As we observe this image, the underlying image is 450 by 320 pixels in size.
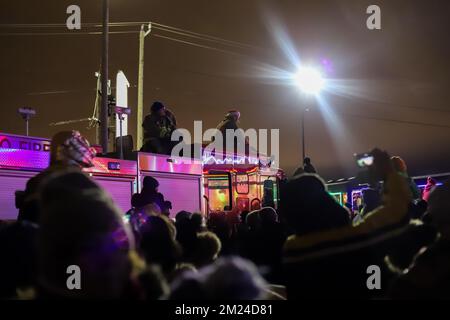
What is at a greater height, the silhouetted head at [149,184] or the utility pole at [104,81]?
the utility pole at [104,81]

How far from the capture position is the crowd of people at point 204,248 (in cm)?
193

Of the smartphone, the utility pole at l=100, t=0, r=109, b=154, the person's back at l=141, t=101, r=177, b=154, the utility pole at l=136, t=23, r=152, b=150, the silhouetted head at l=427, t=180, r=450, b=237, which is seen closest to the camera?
the silhouetted head at l=427, t=180, r=450, b=237

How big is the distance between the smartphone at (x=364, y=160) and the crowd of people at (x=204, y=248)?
4 centimetres

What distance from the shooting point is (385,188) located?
320cm

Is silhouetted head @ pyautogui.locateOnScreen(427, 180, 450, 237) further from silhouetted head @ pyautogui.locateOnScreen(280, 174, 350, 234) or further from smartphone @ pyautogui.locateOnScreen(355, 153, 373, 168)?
silhouetted head @ pyautogui.locateOnScreen(280, 174, 350, 234)

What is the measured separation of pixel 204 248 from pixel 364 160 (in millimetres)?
1588

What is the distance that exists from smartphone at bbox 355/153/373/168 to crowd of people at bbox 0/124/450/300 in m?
0.04

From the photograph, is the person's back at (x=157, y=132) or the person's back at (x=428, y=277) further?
the person's back at (x=157, y=132)

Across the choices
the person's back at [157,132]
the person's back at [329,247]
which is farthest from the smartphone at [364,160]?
the person's back at [157,132]

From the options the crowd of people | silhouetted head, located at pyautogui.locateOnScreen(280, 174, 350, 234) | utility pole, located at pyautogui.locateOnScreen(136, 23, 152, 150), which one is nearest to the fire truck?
the crowd of people

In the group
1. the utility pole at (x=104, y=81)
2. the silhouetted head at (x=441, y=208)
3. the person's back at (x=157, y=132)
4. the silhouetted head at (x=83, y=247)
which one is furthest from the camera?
the utility pole at (x=104, y=81)

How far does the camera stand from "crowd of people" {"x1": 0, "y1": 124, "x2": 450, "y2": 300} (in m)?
1.93

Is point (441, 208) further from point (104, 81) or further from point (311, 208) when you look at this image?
point (104, 81)

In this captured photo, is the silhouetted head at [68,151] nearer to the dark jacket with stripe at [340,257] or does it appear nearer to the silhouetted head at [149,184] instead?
the dark jacket with stripe at [340,257]
